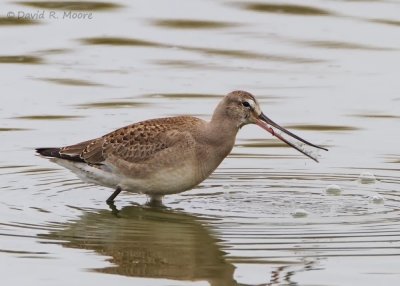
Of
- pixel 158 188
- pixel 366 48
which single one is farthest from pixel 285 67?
pixel 158 188

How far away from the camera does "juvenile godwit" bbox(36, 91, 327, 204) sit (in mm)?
14789

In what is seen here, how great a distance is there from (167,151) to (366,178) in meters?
2.36

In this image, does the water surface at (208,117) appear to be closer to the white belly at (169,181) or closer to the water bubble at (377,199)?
the water bubble at (377,199)

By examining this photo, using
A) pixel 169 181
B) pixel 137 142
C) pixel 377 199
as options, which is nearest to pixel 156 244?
pixel 169 181

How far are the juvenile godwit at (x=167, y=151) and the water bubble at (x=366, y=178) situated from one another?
1106 mm

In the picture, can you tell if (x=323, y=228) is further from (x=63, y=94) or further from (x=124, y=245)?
(x=63, y=94)

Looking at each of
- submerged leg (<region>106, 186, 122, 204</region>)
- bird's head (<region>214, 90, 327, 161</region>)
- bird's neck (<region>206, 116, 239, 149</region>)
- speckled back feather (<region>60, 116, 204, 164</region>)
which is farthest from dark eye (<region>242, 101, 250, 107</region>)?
submerged leg (<region>106, 186, 122, 204</region>)

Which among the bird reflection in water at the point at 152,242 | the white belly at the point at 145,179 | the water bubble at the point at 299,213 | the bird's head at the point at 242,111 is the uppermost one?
the bird's head at the point at 242,111

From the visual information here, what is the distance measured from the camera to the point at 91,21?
2377cm

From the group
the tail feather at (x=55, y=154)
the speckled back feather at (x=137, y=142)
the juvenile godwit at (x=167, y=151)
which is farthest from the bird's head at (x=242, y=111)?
the tail feather at (x=55, y=154)

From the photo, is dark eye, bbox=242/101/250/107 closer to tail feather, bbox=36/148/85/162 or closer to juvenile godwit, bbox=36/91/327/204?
juvenile godwit, bbox=36/91/327/204

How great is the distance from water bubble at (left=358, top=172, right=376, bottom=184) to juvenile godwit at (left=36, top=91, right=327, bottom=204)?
3.63ft

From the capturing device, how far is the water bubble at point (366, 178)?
15.8m

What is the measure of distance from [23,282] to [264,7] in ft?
43.6
